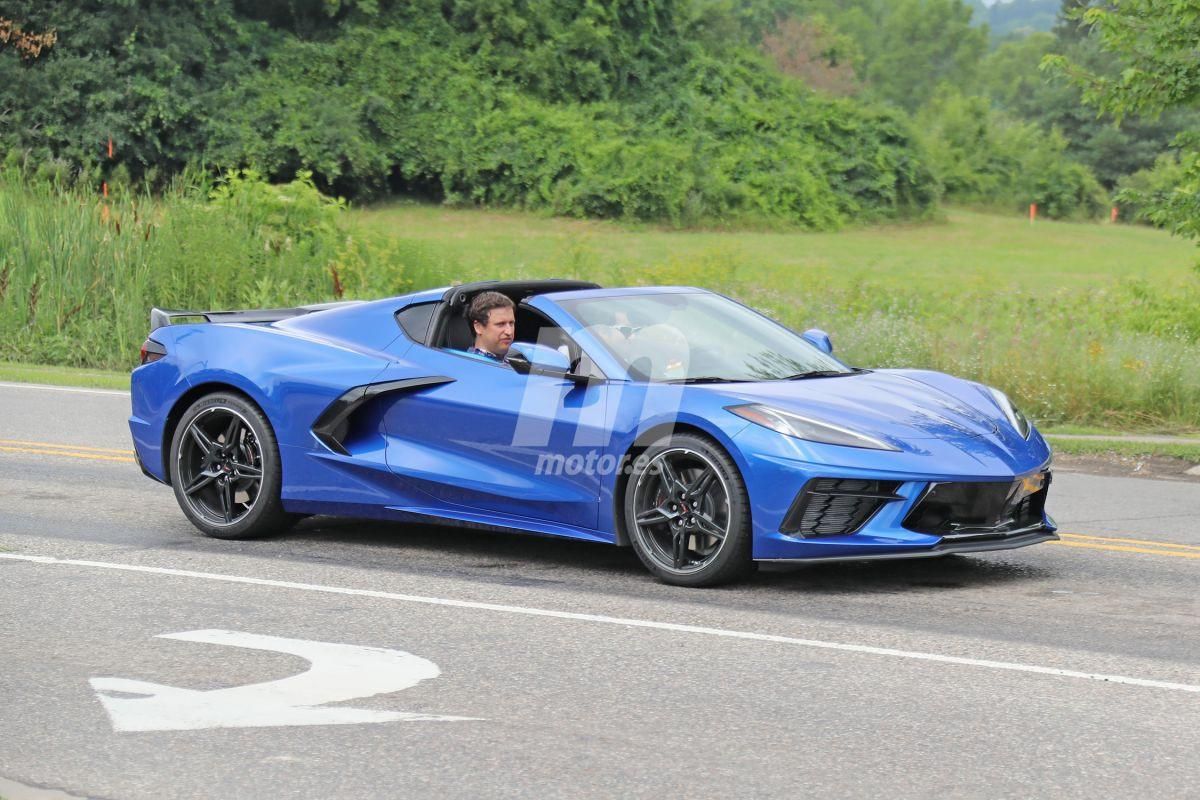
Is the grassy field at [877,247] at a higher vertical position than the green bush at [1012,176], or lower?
lower

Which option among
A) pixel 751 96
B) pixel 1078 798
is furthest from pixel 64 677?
pixel 751 96

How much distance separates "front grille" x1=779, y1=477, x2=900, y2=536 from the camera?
7.45 m

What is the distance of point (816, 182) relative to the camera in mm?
→ 49938

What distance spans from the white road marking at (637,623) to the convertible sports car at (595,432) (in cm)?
67

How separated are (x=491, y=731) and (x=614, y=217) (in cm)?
4081

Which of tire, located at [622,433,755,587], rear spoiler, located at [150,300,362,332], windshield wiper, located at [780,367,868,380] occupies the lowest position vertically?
tire, located at [622,433,755,587]

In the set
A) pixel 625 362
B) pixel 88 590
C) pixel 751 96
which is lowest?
pixel 88 590

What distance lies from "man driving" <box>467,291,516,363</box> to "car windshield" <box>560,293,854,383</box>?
1.03 ft

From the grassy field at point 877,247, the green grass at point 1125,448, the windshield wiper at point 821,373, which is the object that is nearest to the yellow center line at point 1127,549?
the windshield wiper at point 821,373

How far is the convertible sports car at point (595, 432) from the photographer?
7.54m

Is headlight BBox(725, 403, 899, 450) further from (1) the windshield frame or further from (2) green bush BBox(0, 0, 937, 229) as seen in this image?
(2) green bush BBox(0, 0, 937, 229)

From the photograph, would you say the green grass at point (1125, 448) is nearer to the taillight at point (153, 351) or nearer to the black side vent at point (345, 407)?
the black side vent at point (345, 407)

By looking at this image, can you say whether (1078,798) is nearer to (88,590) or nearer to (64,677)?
(64,677)

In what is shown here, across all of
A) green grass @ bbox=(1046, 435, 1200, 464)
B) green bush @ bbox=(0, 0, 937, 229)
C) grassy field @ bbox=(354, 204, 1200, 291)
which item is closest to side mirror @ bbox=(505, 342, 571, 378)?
green grass @ bbox=(1046, 435, 1200, 464)
